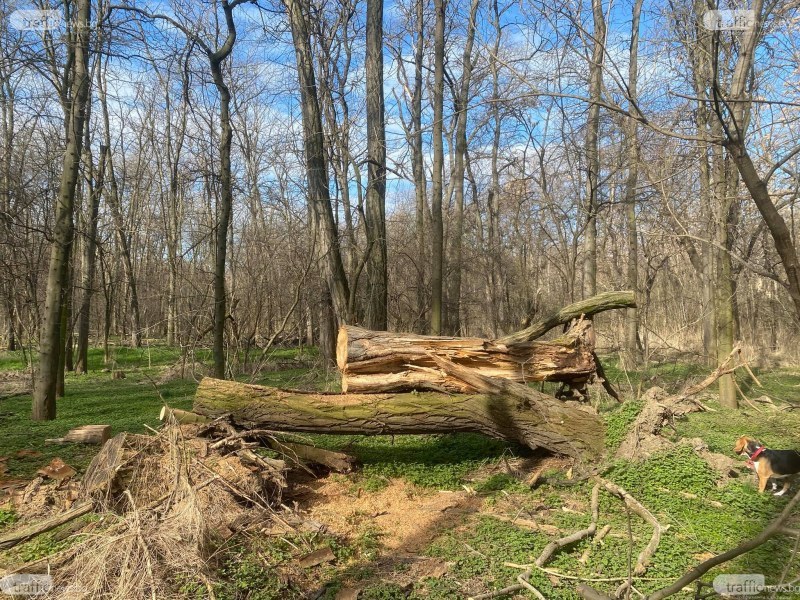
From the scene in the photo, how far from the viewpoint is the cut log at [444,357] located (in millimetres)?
6148

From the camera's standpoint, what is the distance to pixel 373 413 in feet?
19.2

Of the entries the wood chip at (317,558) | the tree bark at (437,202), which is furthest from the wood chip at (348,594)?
the tree bark at (437,202)

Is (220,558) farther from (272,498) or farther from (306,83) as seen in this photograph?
(306,83)

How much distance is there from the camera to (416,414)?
5.88 m

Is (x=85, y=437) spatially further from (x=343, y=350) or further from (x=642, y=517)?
(x=642, y=517)

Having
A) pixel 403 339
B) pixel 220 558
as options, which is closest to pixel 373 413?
pixel 403 339

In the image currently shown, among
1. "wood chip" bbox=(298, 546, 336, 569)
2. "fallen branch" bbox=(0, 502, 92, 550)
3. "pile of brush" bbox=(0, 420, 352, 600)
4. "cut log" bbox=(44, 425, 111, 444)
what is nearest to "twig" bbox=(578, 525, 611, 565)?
"wood chip" bbox=(298, 546, 336, 569)

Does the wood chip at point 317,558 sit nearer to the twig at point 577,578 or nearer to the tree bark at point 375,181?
the twig at point 577,578

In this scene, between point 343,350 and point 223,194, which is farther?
point 223,194

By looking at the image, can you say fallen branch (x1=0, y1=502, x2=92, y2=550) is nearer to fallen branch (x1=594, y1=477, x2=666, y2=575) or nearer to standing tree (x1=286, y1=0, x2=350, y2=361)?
fallen branch (x1=594, y1=477, x2=666, y2=575)

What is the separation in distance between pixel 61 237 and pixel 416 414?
20.3 ft

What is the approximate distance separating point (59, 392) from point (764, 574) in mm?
11737

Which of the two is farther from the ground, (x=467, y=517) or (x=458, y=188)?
(x=458, y=188)

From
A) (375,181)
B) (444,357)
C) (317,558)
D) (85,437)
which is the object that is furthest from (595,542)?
(375,181)
